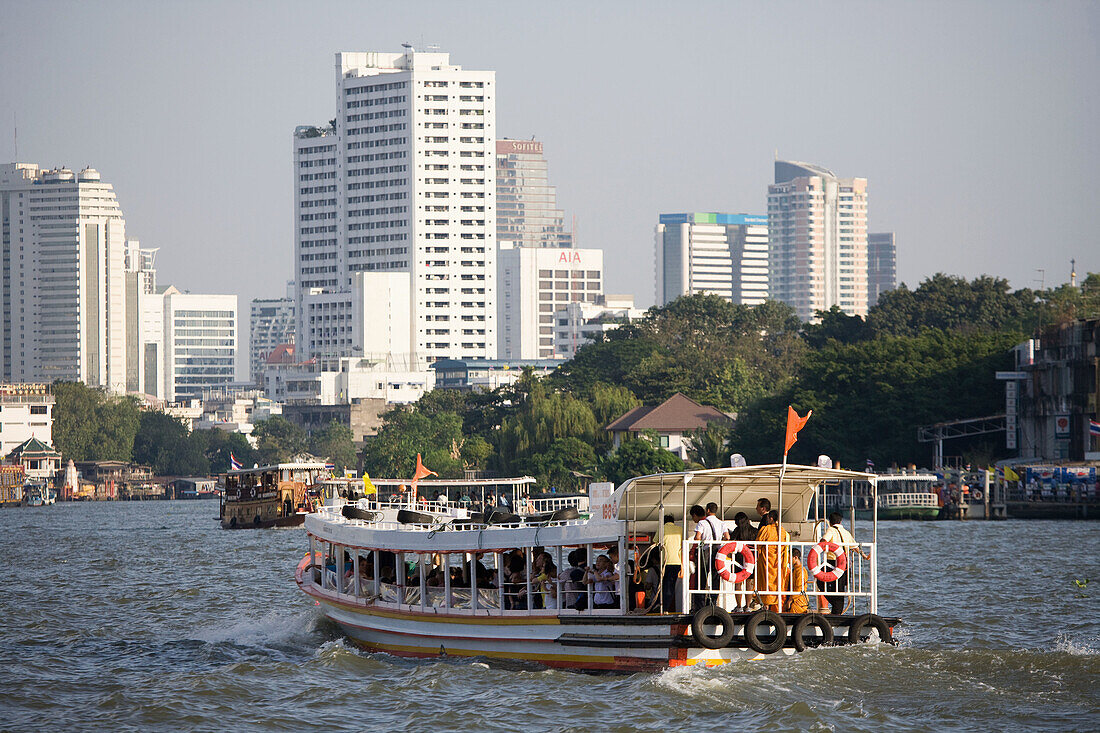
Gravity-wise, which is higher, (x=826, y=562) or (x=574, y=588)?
(x=826, y=562)

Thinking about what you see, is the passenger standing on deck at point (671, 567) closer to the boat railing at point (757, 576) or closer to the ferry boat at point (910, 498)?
the boat railing at point (757, 576)

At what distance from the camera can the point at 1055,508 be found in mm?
61750

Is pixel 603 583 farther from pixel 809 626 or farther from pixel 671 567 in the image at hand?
pixel 809 626

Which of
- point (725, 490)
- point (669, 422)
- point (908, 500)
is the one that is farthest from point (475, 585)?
point (669, 422)

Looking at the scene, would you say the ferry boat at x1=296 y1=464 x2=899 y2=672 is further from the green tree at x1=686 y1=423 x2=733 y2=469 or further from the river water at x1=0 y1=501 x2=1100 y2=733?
the green tree at x1=686 y1=423 x2=733 y2=469

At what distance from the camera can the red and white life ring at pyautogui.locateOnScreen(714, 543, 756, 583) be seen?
18.0 m

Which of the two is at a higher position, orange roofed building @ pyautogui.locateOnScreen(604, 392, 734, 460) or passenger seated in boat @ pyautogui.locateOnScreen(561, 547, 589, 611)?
orange roofed building @ pyautogui.locateOnScreen(604, 392, 734, 460)

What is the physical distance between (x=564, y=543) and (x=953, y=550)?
2877 centimetres

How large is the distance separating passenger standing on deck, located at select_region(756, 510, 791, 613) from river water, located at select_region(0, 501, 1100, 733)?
35.0 inches

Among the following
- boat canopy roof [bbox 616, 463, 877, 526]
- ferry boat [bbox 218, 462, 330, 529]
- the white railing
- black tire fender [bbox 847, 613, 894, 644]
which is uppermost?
boat canopy roof [bbox 616, 463, 877, 526]

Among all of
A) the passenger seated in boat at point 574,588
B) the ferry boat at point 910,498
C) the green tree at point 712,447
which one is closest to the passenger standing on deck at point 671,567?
the passenger seated in boat at point 574,588

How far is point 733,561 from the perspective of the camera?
18.1 meters

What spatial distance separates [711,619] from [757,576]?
1.02 m

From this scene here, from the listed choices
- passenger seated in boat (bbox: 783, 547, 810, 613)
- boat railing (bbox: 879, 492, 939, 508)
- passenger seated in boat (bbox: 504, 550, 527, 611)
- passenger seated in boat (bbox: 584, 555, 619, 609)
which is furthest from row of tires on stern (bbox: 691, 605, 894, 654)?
boat railing (bbox: 879, 492, 939, 508)
